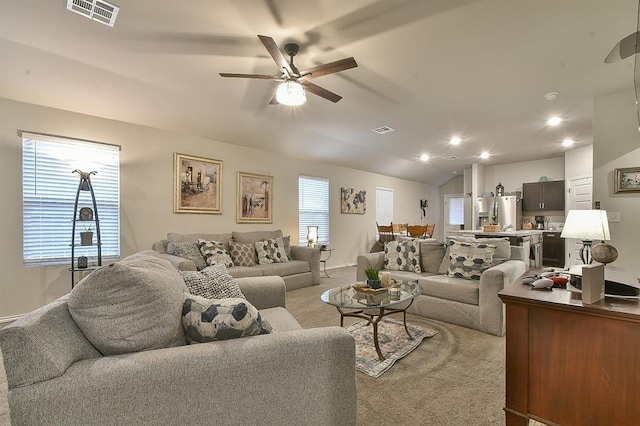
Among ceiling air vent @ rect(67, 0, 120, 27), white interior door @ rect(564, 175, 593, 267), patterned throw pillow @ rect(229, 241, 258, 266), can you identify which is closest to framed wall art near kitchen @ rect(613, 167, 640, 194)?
white interior door @ rect(564, 175, 593, 267)

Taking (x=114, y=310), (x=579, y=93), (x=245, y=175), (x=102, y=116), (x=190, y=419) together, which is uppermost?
(x=579, y=93)

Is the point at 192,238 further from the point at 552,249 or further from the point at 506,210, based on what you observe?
the point at 552,249

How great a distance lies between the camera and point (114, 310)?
103 cm

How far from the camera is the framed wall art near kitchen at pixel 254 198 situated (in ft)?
17.3

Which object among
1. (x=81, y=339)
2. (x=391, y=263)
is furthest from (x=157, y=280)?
(x=391, y=263)

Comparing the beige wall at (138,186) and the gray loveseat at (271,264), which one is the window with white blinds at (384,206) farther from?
the gray loveseat at (271,264)

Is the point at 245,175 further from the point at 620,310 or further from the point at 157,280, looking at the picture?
the point at 620,310

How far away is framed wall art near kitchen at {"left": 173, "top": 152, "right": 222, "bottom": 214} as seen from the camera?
449 cm

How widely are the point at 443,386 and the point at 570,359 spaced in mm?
892

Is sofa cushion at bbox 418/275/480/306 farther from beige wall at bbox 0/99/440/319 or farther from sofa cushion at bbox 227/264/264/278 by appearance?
beige wall at bbox 0/99/440/319

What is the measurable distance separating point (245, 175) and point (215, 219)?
999 mm

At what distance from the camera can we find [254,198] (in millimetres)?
5465

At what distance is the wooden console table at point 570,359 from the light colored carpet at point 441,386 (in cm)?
35

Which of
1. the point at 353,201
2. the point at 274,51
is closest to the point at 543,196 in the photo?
the point at 353,201
